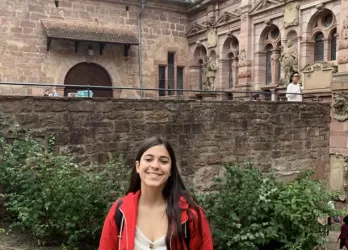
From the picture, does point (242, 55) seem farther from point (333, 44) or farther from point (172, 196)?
Answer: point (172, 196)

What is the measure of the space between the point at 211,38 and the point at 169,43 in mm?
2286

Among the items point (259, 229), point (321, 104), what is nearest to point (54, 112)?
point (259, 229)

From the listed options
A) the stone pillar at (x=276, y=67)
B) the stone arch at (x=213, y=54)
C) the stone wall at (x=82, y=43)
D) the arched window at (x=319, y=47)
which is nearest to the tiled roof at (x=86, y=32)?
the stone wall at (x=82, y=43)

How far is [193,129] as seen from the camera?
895 cm

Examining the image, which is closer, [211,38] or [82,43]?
[82,43]

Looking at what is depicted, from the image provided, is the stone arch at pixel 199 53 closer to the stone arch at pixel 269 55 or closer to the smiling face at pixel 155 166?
the stone arch at pixel 269 55

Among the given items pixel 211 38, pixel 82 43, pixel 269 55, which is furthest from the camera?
pixel 211 38

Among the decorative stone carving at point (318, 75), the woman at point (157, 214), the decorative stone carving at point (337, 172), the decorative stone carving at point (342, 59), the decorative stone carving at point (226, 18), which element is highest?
the decorative stone carving at point (226, 18)

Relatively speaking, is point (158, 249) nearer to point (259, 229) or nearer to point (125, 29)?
point (259, 229)

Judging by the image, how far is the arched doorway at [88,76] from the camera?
17.6m

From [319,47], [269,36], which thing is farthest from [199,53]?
[319,47]

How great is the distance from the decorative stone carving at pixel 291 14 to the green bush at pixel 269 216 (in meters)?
9.15

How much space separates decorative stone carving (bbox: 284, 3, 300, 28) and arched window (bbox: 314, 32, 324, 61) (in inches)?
35.6

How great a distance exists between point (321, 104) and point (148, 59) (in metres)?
9.83
